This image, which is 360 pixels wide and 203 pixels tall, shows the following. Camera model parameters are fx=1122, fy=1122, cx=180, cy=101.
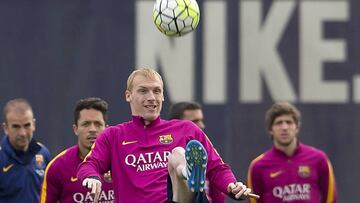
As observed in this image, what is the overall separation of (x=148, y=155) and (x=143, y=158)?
0.04 meters

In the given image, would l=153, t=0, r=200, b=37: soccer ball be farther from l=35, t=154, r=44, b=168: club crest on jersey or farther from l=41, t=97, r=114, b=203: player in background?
l=35, t=154, r=44, b=168: club crest on jersey

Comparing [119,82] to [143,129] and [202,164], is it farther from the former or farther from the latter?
[202,164]

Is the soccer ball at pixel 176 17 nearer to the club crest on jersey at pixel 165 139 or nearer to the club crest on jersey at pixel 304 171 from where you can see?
the club crest on jersey at pixel 165 139

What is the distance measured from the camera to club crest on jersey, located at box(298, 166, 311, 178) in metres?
10.2

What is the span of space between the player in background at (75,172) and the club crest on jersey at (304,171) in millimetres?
2110

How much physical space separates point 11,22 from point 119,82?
131 centimetres

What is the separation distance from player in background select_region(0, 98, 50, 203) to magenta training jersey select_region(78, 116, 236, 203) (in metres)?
2.15

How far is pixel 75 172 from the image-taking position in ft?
28.9

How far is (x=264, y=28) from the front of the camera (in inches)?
477

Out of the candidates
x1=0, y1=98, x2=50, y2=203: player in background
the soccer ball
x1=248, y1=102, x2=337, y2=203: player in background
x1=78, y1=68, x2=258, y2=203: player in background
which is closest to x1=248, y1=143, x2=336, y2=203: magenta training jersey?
x1=248, y1=102, x2=337, y2=203: player in background

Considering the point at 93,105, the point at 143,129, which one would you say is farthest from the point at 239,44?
the point at 143,129

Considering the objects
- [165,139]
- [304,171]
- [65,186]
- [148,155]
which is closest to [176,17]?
[165,139]

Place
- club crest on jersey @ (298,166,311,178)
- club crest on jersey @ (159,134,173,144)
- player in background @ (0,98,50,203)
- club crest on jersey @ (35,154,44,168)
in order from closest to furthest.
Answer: club crest on jersey @ (159,134,173,144) < player in background @ (0,98,50,203) < club crest on jersey @ (35,154,44,168) < club crest on jersey @ (298,166,311,178)

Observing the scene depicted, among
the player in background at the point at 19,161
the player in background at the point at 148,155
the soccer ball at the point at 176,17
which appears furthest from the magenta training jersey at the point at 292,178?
the player in background at the point at 148,155
